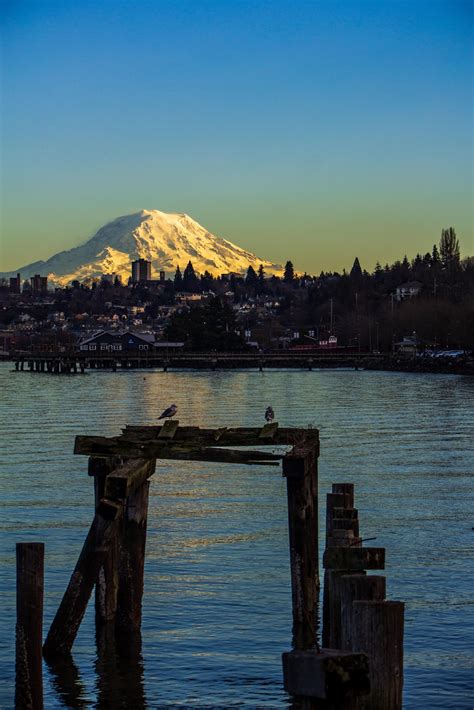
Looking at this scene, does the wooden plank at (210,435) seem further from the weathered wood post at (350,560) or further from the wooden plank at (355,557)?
the wooden plank at (355,557)

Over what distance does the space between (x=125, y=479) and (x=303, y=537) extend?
291 centimetres

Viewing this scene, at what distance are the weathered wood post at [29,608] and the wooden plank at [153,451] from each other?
4348mm

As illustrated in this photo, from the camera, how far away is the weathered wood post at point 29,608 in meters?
13.4

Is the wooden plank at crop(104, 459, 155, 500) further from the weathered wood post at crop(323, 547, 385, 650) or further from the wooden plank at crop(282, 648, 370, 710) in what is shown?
the wooden plank at crop(282, 648, 370, 710)

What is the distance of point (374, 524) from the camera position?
28.2m

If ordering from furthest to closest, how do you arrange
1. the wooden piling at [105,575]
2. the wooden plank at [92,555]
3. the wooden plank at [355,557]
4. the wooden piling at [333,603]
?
the wooden piling at [105,575], the wooden plank at [92,555], the wooden piling at [333,603], the wooden plank at [355,557]

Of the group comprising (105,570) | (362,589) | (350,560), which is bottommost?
(105,570)

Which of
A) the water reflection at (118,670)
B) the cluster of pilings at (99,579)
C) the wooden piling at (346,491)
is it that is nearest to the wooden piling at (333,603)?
the wooden piling at (346,491)

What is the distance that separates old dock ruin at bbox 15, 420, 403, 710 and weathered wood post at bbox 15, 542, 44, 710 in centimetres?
1

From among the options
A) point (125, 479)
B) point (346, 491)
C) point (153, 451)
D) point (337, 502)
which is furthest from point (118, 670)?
point (346, 491)

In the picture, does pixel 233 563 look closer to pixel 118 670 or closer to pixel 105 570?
pixel 105 570

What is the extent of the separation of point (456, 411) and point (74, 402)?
1147 inches

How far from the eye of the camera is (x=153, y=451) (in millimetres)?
18047

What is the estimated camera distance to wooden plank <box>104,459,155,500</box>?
53.5 ft
